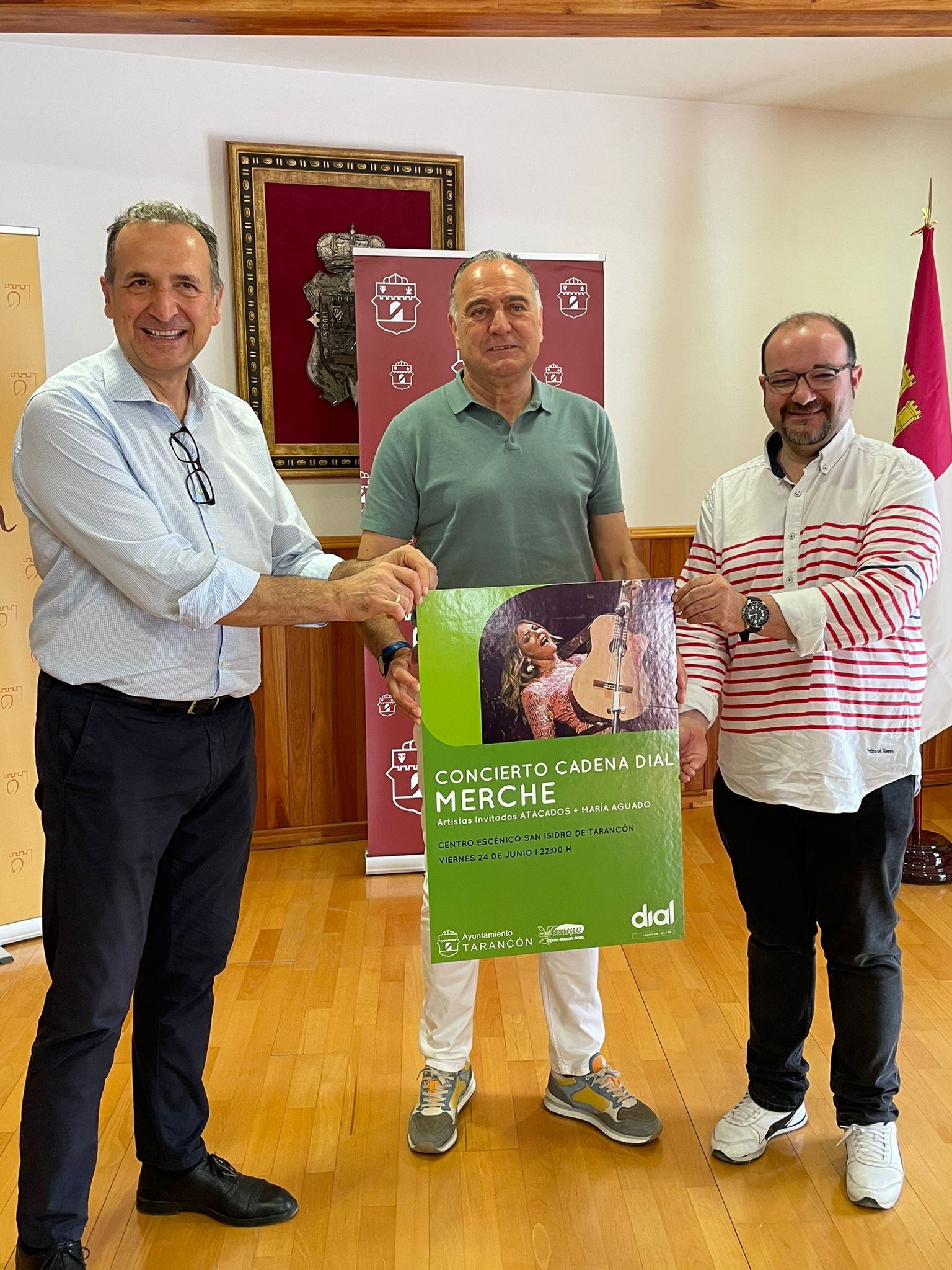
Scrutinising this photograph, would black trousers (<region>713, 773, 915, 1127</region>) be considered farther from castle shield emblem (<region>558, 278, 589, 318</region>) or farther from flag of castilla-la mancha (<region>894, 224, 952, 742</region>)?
castle shield emblem (<region>558, 278, 589, 318</region>)

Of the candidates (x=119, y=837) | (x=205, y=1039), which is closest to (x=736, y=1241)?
(x=205, y=1039)

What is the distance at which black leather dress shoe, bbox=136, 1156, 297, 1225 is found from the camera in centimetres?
200

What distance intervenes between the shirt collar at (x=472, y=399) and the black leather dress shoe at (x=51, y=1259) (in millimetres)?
1608

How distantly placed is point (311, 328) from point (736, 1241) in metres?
3.06

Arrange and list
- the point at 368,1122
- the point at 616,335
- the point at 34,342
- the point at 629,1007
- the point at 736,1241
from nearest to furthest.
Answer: the point at 736,1241 < the point at 368,1122 < the point at 629,1007 < the point at 34,342 < the point at 616,335

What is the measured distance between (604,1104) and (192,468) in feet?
4.97

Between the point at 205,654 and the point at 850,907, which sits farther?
the point at 850,907

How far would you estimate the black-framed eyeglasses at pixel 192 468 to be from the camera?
179cm

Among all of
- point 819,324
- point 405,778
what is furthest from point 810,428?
point 405,778

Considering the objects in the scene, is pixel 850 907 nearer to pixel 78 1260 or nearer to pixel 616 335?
pixel 78 1260

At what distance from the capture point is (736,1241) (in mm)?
1922

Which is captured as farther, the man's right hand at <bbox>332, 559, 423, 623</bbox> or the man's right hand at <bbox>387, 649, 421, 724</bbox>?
the man's right hand at <bbox>387, 649, 421, 724</bbox>

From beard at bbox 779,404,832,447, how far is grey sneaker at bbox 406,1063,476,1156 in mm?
1463

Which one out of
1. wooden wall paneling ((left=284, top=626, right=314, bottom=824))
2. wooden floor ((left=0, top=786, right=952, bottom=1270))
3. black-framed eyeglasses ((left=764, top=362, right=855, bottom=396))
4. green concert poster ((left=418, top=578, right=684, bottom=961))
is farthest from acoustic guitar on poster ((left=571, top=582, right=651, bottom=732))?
wooden wall paneling ((left=284, top=626, right=314, bottom=824))
